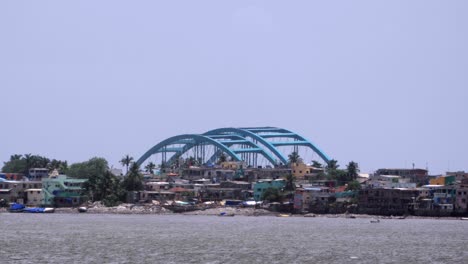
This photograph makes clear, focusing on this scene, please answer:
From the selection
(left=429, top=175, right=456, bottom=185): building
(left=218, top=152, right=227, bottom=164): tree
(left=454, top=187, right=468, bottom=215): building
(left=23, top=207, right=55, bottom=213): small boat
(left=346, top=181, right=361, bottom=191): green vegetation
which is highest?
(left=218, top=152, right=227, bottom=164): tree

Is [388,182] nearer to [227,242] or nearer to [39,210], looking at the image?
[39,210]

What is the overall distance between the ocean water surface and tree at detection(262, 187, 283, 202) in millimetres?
25891

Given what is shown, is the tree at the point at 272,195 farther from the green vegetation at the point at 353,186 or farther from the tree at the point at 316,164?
the tree at the point at 316,164

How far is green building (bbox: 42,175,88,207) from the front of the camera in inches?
5007

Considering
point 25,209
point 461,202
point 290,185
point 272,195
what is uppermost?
point 290,185

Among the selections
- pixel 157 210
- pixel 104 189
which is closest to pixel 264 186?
pixel 157 210

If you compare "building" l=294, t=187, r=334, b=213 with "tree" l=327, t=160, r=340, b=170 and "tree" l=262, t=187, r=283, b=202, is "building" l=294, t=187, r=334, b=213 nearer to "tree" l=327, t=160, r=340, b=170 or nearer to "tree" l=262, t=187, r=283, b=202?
"tree" l=262, t=187, r=283, b=202

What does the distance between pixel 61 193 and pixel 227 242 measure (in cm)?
6164

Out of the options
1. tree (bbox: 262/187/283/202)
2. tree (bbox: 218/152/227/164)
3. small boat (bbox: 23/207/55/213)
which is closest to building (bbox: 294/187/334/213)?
tree (bbox: 262/187/283/202)

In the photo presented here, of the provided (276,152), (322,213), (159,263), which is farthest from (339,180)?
(159,263)

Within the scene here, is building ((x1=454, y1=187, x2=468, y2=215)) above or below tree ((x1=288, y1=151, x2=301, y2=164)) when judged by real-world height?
below

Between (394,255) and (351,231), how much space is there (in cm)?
2471

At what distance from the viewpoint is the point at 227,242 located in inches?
2734

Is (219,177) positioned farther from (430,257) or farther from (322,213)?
(430,257)
